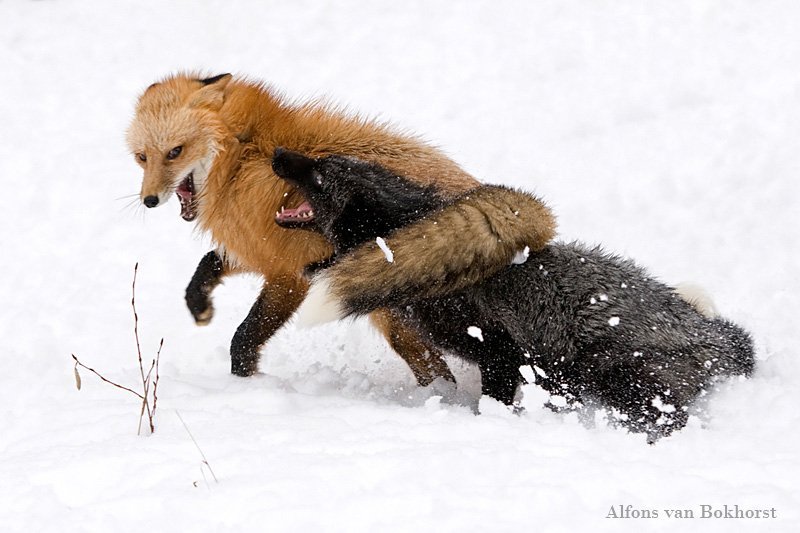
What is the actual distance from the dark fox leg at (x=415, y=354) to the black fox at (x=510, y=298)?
64cm

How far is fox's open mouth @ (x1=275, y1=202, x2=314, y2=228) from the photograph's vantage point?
16.9 feet

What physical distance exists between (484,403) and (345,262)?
42.7 inches

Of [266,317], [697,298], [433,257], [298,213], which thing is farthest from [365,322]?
[697,298]

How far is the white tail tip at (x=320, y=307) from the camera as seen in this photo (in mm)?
4207

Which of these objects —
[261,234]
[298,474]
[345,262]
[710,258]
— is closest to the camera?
[298,474]

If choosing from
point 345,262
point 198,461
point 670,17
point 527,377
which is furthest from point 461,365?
point 670,17

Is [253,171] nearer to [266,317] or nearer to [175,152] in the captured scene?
[175,152]

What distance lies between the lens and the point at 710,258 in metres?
7.14

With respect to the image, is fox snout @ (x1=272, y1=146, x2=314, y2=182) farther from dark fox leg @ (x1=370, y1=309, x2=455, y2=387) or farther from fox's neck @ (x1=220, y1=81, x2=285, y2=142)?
dark fox leg @ (x1=370, y1=309, x2=455, y2=387)

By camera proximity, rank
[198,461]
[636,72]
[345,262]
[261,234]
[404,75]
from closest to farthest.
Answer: [198,461], [345,262], [261,234], [636,72], [404,75]

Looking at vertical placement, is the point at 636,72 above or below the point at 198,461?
above

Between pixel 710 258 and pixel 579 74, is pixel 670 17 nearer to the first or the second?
pixel 579 74

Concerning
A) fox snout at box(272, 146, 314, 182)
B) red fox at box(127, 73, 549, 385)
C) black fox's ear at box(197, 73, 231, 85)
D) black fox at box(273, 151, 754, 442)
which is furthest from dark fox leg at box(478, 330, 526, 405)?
black fox's ear at box(197, 73, 231, 85)

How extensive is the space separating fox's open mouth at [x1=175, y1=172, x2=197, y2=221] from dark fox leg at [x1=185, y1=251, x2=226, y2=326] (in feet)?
1.44
